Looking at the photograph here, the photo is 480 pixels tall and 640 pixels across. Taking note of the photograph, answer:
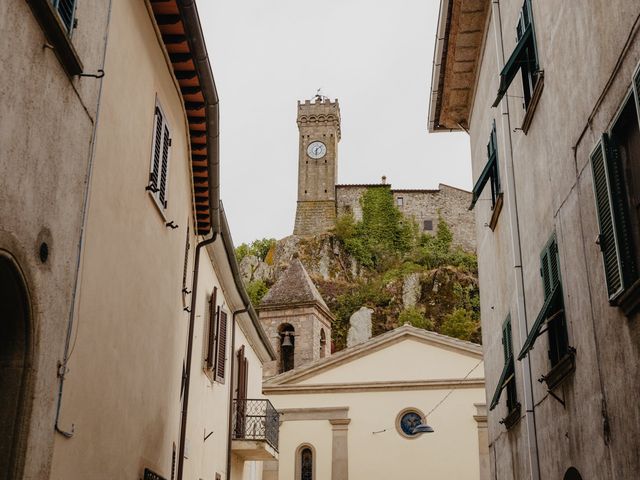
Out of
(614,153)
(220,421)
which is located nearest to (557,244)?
(614,153)

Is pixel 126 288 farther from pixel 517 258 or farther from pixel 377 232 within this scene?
pixel 377 232

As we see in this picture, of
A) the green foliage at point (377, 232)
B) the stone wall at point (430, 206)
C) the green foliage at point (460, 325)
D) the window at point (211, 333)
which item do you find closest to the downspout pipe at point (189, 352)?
the window at point (211, 333)

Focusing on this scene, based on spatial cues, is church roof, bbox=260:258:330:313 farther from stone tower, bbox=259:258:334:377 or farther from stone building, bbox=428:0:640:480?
stone building, bbox=428:0:640:480

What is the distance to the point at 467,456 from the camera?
27.5m

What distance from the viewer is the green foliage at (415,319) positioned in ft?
172

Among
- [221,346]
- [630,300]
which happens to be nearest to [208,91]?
[630,300]

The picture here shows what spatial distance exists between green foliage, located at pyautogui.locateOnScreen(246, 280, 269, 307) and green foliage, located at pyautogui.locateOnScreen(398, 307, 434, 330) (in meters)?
9.91

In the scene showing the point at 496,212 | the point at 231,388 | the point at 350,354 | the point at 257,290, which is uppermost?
the point at 257,290

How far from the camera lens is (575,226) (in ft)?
21.9

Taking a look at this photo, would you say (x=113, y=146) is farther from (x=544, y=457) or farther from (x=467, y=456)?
(x=467, y=456)

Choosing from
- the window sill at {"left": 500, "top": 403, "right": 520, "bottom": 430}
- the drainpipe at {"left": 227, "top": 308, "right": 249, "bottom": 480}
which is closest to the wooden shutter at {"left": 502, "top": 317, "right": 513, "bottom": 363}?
the window sill at {"left": 500, "top": 403, "right": 520, "bottom": 430}

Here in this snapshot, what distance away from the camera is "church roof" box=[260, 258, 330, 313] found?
116 feet

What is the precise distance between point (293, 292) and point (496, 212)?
2552 centimetres

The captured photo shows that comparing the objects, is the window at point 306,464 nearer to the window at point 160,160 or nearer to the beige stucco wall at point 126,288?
the beige stucco wall at point 126,288
